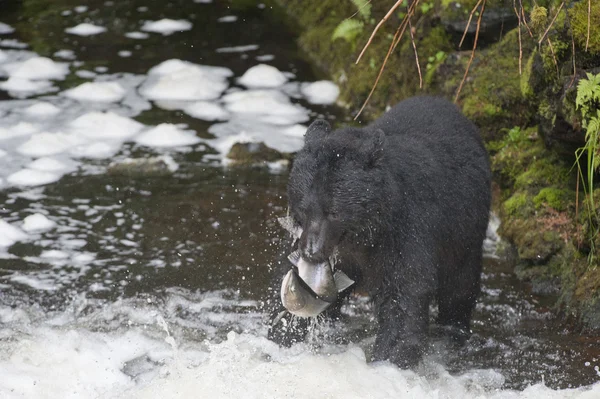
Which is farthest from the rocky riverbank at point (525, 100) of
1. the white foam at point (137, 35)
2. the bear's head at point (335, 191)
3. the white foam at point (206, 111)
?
the white foam at point (137, 35)

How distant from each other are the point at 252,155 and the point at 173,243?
2141 mm

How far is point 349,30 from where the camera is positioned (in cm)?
1227

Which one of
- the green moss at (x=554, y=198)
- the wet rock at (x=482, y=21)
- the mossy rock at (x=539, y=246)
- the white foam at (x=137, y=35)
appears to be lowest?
the white foam at (x=137, y=35)

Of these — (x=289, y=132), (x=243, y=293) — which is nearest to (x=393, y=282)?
(x=243, y=293)

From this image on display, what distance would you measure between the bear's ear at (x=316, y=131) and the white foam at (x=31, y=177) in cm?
470

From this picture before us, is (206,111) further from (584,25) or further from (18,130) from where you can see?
(584,25)

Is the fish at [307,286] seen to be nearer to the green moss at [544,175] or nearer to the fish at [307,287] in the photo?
the fish at [307,287]

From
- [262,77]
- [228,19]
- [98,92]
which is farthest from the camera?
[228,19]

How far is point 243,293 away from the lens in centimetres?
791

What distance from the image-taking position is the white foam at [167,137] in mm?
10914

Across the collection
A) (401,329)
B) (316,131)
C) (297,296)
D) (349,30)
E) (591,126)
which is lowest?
(349,30)

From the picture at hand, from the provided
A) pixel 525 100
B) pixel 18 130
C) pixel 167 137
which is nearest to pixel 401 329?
pixel 525 100

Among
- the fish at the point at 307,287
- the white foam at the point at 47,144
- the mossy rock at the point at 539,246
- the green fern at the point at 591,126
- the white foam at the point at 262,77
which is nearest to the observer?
the fish at the point at 307,287

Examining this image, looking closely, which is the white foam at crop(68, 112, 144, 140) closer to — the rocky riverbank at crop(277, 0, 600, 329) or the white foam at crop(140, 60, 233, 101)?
the white foam at crop(140, 60, 233, 101)
